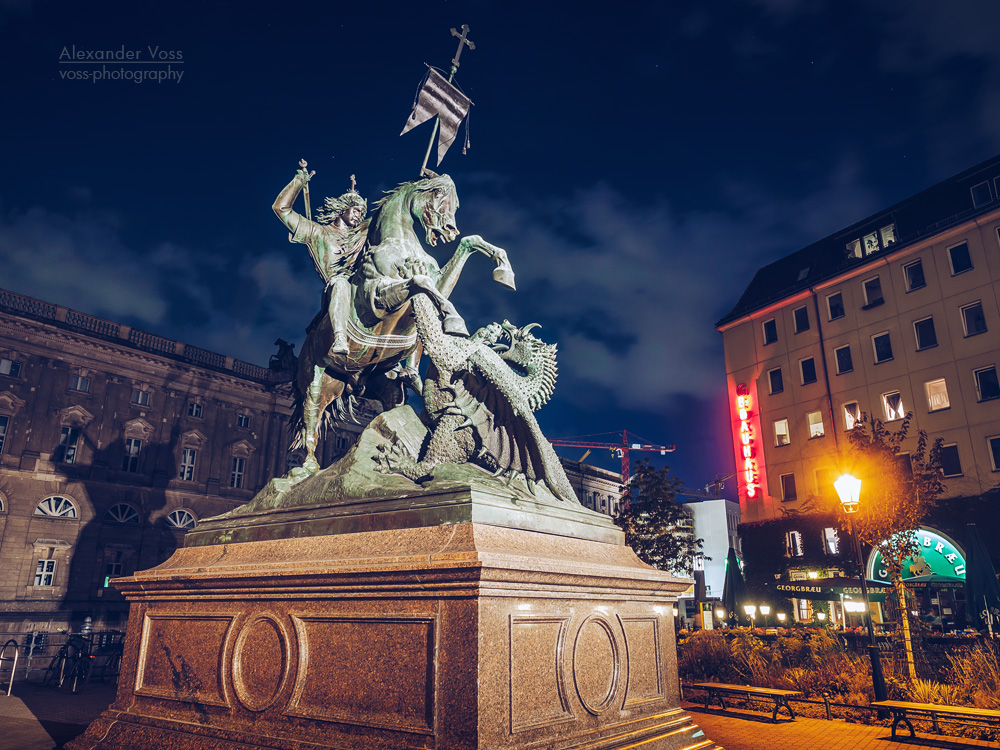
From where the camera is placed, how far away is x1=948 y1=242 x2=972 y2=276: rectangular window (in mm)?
28984

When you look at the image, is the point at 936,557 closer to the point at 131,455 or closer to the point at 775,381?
the point at 775,381

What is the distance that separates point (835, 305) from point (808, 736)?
3069cm

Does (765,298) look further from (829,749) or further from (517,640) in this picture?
(517,640)

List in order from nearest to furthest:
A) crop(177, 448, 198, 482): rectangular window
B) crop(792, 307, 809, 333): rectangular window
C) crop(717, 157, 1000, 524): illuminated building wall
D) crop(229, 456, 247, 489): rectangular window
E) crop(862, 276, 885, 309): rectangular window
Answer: crop(717, 157, 1000, 524): illuminated building wall → crop(862, 276, 885, 309): rectangular window → crop(792, 307, 809, 333): rectangular window → crop(177, 448, 198, 482): rectangular window → crop(229, 456, 247, 489): rectangular window

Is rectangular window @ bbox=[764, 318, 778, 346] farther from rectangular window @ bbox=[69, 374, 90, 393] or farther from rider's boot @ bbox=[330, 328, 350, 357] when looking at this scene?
rectangular window @ bbox=[69, 374, 90, 393]

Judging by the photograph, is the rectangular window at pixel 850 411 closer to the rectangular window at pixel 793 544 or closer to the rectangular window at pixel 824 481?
the rectangular window at pixel 824 481

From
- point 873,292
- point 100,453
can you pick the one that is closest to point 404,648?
point 873,292

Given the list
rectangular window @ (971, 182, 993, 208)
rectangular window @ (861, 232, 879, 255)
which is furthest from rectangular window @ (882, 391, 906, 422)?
rectangular window @ (971, 182, 993, 208)

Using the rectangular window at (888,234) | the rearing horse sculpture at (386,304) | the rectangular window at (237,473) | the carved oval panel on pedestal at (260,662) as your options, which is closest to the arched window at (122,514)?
the rectangular window at (237,473)

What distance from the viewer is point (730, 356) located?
129ft

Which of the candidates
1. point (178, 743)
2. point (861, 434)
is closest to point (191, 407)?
point (861, 434)

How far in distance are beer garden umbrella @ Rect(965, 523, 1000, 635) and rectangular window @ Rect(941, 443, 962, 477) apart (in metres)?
12.6

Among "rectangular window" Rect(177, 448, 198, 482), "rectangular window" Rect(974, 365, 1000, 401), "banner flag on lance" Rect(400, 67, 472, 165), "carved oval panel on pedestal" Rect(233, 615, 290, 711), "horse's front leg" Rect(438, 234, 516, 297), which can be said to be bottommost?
"carved oval panel on pedestal" Rect(233, 615, 290, 711)

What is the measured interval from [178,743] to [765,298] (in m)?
38.0
